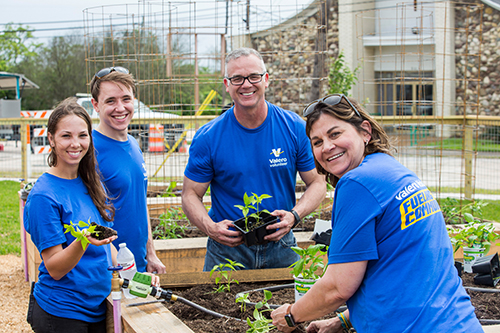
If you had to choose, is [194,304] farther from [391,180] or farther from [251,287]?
[391,180]

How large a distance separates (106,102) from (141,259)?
1.01 meters

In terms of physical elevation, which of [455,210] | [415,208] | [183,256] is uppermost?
[415,208]

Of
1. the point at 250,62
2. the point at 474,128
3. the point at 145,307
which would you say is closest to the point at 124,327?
the point at 145,307

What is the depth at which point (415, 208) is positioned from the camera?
1.50 m

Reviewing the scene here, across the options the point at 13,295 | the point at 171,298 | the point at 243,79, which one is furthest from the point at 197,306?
the point at 13,295

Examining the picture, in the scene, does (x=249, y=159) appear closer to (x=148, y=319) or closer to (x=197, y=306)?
(x=197, y=306)

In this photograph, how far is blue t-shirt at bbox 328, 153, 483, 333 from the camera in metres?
1.45

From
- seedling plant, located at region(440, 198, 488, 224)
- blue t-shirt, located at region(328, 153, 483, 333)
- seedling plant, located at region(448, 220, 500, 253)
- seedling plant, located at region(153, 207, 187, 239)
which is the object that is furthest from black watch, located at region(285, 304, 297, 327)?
seedling plant, located at region(440, 198, 488, 224)

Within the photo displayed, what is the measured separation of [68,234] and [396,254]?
1.48 meters

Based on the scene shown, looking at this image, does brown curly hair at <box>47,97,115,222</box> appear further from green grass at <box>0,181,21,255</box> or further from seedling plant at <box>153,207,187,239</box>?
green grass at <box>0,181,21,255</box>

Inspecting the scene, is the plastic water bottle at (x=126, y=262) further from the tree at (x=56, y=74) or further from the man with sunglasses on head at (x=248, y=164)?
the tree at (x=56, y=74)

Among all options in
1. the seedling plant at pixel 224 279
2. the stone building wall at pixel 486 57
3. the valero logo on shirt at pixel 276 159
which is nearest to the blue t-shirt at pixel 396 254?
the seedling plant at pixel 224 279

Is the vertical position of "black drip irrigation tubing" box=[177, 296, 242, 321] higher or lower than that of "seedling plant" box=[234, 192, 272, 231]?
lower

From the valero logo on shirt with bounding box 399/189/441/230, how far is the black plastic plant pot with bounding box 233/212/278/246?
4.19 ft
